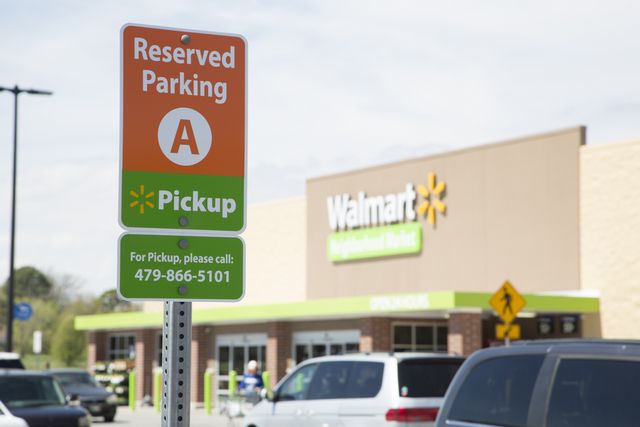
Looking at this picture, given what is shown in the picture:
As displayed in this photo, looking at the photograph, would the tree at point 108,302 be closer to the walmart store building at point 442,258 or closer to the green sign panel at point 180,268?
the walmart store building at point 442,258

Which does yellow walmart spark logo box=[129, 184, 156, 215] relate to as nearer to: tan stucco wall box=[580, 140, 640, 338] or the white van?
the white van

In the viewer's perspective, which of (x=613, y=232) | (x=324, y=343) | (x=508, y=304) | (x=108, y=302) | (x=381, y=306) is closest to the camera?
(x=508, y=304)

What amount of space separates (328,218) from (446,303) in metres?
11.4

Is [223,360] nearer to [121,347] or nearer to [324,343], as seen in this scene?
[324,343]

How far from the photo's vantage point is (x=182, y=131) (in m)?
4.73

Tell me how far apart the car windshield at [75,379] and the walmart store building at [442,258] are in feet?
19.9

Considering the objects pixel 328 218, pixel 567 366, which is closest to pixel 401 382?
pixel 567 366

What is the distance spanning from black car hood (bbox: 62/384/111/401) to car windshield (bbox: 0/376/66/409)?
47.6 ft

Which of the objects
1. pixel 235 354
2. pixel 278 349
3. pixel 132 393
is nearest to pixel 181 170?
pixel 278 349

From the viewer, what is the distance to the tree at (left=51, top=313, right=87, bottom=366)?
84812 mm

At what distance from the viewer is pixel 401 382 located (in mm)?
15609

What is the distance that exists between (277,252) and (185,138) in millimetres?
41511

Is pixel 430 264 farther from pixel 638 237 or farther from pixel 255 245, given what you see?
pixel 255 245

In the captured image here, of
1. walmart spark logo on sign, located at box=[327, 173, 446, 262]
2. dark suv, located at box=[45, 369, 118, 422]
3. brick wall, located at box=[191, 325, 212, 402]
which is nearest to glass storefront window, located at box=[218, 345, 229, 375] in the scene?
brick wall, located at box=[191, 325, 212, 402]
